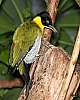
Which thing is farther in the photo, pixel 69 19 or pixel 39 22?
pixel 69 19

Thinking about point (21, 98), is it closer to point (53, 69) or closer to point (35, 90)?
point (35, 90)

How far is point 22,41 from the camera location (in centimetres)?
238

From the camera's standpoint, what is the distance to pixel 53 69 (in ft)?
6.26

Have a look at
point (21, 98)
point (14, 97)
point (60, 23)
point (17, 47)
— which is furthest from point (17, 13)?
point (21, 98)

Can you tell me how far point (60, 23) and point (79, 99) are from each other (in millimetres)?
805

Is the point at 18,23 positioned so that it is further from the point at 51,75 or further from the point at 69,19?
the point at 51,75

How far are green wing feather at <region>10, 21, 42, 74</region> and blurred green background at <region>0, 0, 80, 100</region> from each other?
0.62 metres

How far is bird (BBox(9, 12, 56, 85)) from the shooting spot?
2.27 metres

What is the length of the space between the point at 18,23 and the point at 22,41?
94 cm

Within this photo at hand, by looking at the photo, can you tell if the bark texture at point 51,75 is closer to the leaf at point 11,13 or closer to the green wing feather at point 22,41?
the green wing feather at point 22,41

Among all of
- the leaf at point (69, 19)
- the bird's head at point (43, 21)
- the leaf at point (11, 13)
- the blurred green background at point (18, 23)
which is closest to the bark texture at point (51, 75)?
the bird's head at point (43, 21)

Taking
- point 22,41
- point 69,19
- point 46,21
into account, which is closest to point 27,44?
point 22,41

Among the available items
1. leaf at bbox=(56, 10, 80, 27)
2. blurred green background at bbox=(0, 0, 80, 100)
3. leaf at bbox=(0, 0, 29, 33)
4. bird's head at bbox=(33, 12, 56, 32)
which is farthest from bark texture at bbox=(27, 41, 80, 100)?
leaf at bbox=(56, 10, 80, 27)

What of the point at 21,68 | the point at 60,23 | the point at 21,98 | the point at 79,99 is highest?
the point at 60,23
